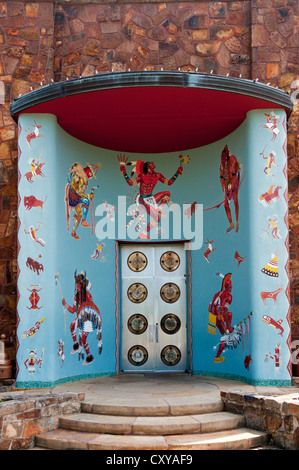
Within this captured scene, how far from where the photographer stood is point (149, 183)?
10000 millimetres

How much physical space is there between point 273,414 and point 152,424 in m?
1.41

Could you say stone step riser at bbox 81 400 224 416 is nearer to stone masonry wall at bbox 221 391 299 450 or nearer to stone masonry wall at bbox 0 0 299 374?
stone masonry wall at bbox 221 391 299 450

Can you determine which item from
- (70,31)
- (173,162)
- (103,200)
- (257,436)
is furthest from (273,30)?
(257,436)

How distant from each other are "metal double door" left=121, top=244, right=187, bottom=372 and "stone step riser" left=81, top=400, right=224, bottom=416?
3087mm

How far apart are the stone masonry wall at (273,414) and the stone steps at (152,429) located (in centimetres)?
11

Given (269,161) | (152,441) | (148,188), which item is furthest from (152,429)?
(148,188)

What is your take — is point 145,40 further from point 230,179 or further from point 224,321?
point 224,321

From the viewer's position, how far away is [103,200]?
9703mm

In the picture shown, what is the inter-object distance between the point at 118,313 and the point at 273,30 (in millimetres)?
6467

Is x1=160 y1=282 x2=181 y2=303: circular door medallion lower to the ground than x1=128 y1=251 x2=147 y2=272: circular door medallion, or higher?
lower

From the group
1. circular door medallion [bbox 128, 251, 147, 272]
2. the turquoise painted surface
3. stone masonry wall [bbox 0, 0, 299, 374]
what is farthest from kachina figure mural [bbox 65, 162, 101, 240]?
stone masonry wall [bbox 0, 0, 299, 374]

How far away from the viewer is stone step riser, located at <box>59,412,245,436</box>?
5848 mm

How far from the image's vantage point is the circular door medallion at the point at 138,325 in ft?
32.0

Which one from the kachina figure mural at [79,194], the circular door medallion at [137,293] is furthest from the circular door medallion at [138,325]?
the kachina figure mural at [79,194]
